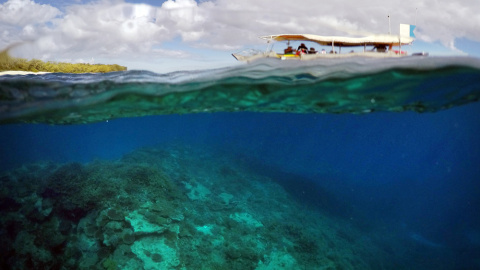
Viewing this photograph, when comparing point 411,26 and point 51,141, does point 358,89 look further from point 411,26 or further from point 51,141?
point 51,141

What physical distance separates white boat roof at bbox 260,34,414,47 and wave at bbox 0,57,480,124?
2602 mm

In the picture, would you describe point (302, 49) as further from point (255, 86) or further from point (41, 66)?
point (41, 66)

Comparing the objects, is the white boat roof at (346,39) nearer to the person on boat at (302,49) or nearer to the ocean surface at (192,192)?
the person on boat at (302,49)

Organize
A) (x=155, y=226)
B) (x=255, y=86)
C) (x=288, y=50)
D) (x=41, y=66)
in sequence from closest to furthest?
1. (x=255, y=86)
2. (x=155, y=226)
3. (x=288, y=50)
4. (x=41, y=66)

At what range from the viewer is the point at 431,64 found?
771 centimetres

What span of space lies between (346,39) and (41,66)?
13543mm

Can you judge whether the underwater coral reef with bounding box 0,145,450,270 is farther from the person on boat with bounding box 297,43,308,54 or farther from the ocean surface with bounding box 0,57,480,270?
the person on boat with bounding box 297,43,308,54

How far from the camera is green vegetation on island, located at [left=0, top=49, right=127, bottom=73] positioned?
9891mm

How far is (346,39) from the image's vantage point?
11039mm

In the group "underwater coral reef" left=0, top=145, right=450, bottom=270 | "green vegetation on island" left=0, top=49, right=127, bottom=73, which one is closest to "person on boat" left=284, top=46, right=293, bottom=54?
"underwater coral reef" left=0, top=145, right=450, bottom=270

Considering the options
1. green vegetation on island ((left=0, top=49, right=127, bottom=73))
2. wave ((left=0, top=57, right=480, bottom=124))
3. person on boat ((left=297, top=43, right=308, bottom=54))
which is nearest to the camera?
wave ((left=0, top=57, right=480, bottom=124))

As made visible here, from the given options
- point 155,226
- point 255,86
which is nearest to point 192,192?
point 155,226

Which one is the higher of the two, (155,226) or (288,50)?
(288,50)

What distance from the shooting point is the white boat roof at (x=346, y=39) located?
10945 mm
